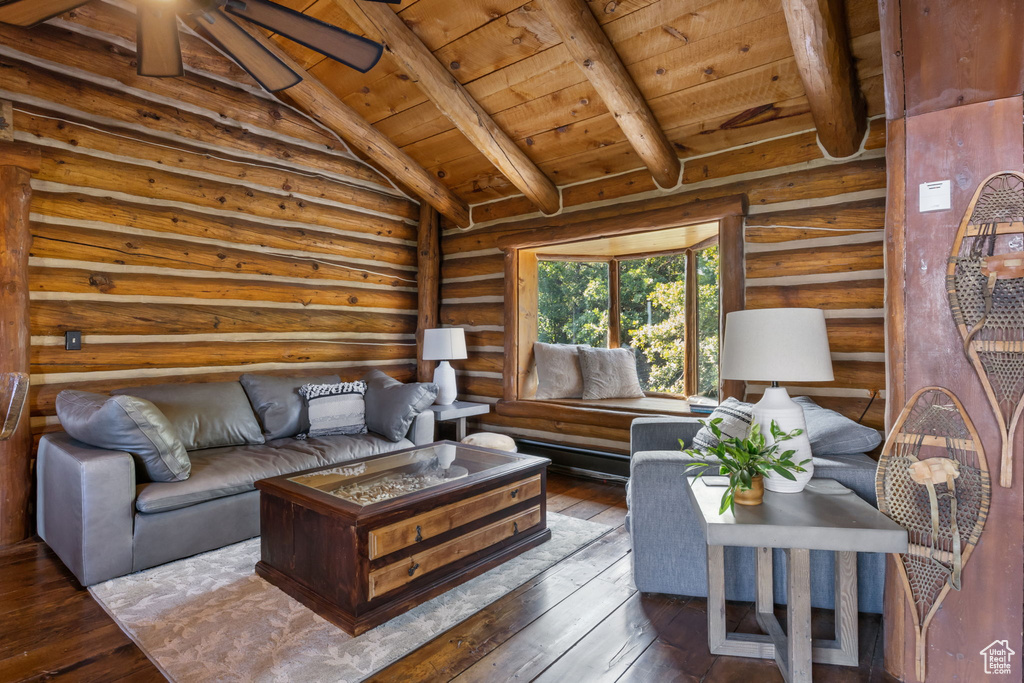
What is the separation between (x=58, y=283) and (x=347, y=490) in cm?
243

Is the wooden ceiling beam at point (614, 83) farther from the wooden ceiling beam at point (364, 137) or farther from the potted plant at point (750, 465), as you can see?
the potted plant at point (750, 465)

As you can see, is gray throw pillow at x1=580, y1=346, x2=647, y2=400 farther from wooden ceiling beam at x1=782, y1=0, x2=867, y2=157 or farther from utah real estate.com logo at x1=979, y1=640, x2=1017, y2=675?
utah real estate.com logo at x1=979, y1=640, x2=1017, y2=675

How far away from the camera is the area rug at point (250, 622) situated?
1.82 metres

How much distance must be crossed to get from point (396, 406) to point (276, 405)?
0.81m

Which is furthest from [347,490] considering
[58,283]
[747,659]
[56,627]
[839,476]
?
[58,283]

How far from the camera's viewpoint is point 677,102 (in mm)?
3410

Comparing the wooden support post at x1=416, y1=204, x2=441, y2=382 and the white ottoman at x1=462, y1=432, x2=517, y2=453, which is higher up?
the wooden support post at x1=416, y1=204, x2=441, y2=382

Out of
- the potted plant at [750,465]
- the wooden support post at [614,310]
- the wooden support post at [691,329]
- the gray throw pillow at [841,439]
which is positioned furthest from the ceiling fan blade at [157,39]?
the wooden support post at [691,329]

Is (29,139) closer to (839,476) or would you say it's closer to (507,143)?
(507,143)

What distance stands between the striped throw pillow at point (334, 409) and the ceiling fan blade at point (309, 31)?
2278 millimetres

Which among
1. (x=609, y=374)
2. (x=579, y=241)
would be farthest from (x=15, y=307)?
(x=609, y=374)

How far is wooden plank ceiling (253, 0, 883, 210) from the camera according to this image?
9.43ft

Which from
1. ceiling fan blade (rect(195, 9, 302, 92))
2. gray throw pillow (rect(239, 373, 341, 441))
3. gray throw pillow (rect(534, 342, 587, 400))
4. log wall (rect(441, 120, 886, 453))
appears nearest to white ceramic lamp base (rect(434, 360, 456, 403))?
gray throw pillow (rect(534, 342, 587, 400))

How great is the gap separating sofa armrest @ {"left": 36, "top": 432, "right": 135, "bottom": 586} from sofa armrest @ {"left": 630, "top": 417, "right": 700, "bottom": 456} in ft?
8.40
